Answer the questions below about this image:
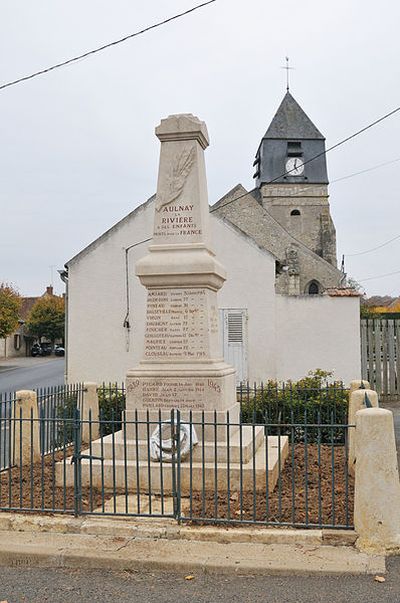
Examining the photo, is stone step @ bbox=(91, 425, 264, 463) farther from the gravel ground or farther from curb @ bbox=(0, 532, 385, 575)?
the gravel ground

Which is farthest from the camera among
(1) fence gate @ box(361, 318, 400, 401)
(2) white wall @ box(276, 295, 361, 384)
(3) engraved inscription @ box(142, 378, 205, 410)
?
(1) fence gate @ box(361, 318, 400, 401)

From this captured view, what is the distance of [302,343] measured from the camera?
15.8 metres

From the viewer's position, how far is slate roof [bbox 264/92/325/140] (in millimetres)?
52531

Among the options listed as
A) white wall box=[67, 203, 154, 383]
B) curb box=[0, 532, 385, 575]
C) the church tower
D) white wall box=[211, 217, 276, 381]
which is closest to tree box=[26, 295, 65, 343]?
the church tower

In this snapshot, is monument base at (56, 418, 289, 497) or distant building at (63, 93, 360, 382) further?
distant building at (63, 93, 360, 382)

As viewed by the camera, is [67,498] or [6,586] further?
[67,498]

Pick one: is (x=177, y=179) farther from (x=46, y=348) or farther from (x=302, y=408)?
(x=46, y=348)

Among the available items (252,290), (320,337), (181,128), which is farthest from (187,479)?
(252,290)

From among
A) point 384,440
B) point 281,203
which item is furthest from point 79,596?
point 281,203

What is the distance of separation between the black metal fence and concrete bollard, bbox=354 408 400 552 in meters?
0.23

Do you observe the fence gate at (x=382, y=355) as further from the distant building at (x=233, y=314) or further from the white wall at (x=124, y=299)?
the white wall at (x=124, y=299)

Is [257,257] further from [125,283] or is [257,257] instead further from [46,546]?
[46,546]

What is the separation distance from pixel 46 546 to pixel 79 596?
33.8 inches

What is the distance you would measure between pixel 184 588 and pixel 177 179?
16.1 feet
